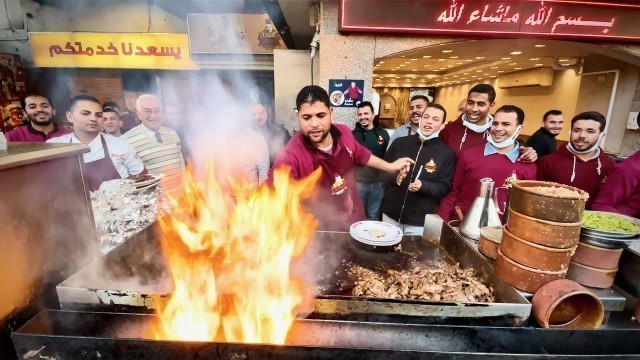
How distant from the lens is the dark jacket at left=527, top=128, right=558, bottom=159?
197 inches

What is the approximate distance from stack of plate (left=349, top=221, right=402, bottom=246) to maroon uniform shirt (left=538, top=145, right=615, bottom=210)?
2817 mm

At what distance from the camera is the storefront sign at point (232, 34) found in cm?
855

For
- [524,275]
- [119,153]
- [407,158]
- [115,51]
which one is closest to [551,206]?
[524,275]

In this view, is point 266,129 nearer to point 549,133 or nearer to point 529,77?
point 549,133

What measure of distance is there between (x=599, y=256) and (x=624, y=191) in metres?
2.27

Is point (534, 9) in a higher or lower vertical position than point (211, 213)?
higher

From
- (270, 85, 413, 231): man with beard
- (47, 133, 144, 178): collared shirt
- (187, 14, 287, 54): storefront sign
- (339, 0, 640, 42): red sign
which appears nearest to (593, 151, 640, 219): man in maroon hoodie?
(270, 85, 413, 231): man with beard

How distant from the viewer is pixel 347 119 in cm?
580

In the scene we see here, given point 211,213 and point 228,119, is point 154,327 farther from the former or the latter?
point 228,119

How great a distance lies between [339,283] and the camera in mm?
1936

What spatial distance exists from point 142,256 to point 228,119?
323cm

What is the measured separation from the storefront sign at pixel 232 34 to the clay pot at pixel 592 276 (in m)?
8.94

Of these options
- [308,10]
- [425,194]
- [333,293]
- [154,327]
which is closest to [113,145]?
[154,327]

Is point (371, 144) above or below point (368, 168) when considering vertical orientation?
above
